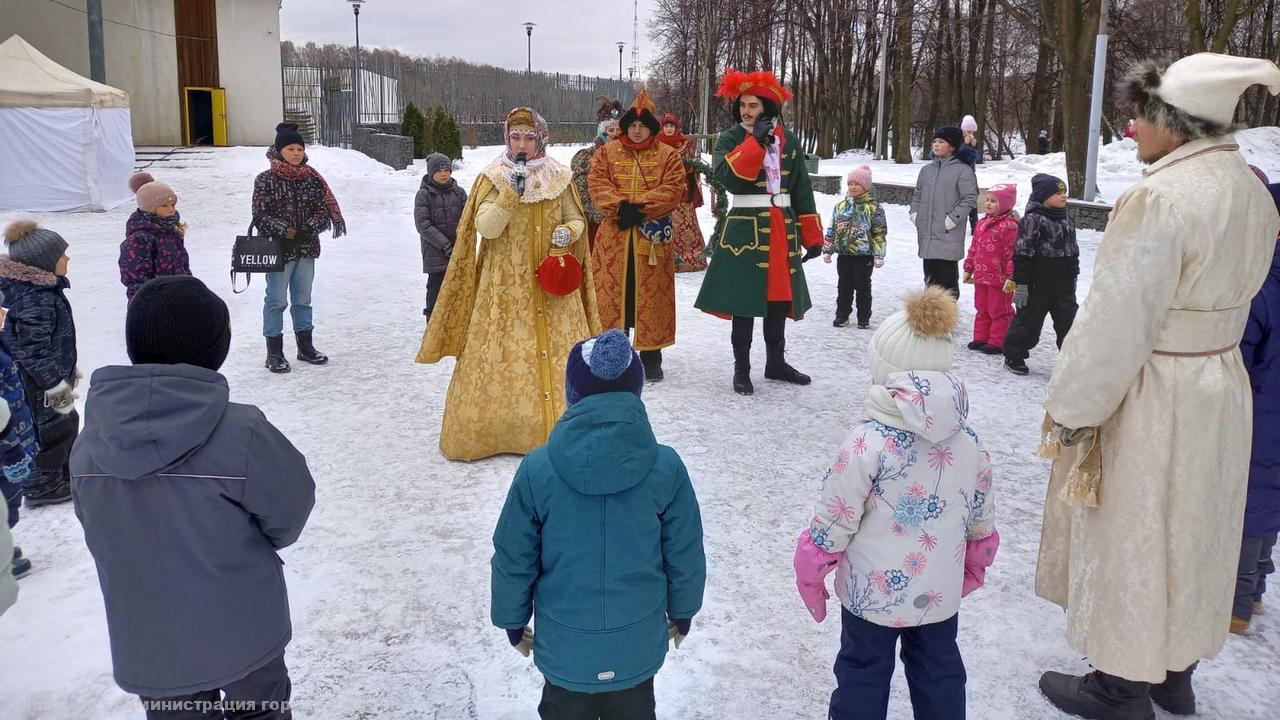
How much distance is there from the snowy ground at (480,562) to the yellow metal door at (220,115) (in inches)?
719

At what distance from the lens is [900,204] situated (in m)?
17.6

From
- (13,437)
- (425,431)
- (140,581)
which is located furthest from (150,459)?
(425,431)

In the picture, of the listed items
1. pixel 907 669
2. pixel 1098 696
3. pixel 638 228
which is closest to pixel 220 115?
pixel 638 228

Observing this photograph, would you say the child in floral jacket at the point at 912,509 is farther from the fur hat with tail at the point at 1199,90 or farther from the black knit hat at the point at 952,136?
the black knit hat at the point at 952,136

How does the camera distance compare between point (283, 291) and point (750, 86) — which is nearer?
point (750, 86)

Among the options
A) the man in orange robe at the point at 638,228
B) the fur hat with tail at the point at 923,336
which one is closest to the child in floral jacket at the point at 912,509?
the fur hat with tail at the point at 923,336

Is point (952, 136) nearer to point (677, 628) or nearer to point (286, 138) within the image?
point (286, 138)

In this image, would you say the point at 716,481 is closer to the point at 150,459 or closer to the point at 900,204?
the point at 150,459

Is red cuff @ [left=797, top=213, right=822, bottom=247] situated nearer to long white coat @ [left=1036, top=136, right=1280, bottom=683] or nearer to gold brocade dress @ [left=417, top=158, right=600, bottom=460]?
gold brocade dress @ [left=417, top=158, right=600, bottom=460]

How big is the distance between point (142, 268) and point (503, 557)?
4.41m

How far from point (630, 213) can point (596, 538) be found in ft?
13.7

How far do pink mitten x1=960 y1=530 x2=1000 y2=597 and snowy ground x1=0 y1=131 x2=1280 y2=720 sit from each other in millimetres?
581

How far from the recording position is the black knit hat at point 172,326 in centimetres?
210

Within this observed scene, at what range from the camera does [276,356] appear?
677 centimetres
